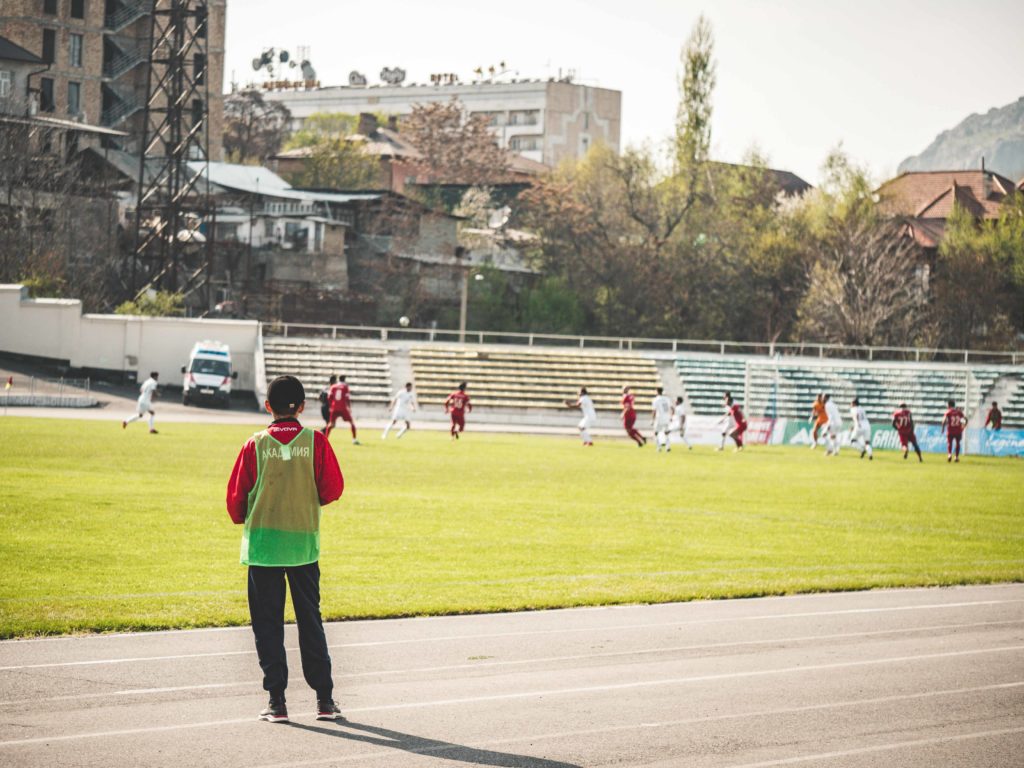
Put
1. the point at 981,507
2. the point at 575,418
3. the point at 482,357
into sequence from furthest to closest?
the point at 482,357
the point at 575,418
the point at 981,507

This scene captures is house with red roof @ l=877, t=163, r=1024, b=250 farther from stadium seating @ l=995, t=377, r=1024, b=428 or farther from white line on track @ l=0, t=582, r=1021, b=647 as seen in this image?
white line on track @ l=0, t=582, r=1021, b=647

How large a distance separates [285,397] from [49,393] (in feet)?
163

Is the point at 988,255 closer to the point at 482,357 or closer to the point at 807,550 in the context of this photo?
the point at 482,357

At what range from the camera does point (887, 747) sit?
851 cm

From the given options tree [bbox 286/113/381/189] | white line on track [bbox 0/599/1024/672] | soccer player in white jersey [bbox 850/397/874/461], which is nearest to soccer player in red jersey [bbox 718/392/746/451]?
→ soccer player in white jersey [bbox 850/397/874/461]

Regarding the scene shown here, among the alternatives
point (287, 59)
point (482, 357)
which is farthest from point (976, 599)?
point (287, 59)

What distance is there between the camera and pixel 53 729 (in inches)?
329

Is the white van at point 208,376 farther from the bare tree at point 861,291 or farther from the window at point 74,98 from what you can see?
the bare tree at point 861,291

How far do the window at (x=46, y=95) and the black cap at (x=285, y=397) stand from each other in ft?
261

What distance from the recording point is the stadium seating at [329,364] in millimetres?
61756

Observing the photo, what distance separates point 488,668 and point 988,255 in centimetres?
7967

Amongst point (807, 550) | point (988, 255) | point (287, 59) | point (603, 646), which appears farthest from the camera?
point (287, 59)

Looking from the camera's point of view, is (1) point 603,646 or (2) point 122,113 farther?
(2) point 122,113

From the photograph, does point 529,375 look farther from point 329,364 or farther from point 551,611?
point 551,611
